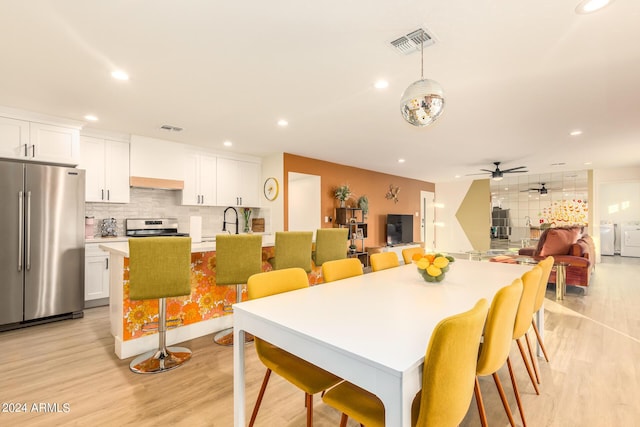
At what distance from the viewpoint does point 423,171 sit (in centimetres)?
792

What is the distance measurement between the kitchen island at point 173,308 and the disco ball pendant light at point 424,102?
6.84ft

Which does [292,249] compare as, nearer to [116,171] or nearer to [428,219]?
[116,171]

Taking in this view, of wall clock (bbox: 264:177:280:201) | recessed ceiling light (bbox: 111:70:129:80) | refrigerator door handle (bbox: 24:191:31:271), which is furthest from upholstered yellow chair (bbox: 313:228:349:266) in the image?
refrigerator door handle (bbox: 24:191:31:271)

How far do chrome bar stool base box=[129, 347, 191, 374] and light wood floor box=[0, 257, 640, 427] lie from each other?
0.07m

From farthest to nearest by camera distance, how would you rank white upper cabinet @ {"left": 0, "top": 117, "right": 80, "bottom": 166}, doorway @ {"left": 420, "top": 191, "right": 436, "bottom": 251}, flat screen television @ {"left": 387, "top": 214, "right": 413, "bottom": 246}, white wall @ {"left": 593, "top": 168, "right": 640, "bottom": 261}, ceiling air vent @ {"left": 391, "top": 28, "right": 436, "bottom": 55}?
1. doorway @ {"left": 420, "top": 191, "right": 436, "bottom": 251}
2. white wall @ {"left": 593, "top": 168, "right": 640, "bottom": 261}
3. flat screen television @ {"left": 387, "top": 214, "right": 413, "bottom": 246}
4. white upper cabinet @ {"left": 0, "top": 117, "right": 80, "bottom": 166}
5. ceiling air vent @ {"left": 391, "top": 28, "right": 436, "bottom": 55}

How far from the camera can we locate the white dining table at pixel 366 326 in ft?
3.16

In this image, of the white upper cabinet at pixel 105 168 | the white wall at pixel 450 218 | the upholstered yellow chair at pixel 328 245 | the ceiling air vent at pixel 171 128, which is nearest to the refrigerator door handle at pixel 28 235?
the white upper cabinet at pixel 105 168

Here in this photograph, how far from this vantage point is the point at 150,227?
4809 mm

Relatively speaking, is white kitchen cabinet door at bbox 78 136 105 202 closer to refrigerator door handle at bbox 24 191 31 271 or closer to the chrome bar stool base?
refrigerator door handle at bbox 24 191 31 271

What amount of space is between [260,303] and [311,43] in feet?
5.77

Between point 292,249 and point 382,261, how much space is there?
3.04 ft

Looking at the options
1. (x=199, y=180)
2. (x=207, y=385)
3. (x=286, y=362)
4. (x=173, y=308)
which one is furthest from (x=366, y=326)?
(x=199, y=180)

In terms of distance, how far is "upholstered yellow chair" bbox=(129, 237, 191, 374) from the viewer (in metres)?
2.33

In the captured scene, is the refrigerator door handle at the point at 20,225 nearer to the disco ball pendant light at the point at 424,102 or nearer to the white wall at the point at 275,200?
the white wall at the point at 275,200
